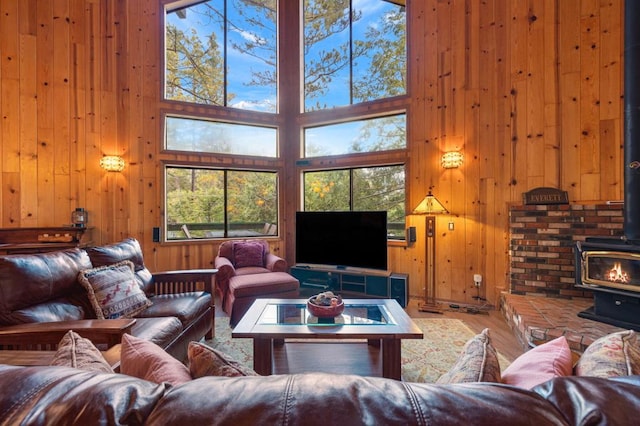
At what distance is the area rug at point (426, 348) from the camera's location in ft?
8.09

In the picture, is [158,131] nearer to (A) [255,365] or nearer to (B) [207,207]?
(B) [207,207]

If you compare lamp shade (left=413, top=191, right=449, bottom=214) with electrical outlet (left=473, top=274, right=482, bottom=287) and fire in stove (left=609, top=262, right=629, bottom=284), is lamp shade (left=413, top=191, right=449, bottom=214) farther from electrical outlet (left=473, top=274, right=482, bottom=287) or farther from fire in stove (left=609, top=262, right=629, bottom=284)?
fire in stove (left=609, top=262, right=629, bottom=284)

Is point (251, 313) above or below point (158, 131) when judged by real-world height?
below

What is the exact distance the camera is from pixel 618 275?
2.72m

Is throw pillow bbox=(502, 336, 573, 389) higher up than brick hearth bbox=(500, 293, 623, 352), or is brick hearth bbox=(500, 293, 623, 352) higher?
throw pillow bbox=(502, 336, 573, 389)

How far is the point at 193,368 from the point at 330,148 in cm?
454

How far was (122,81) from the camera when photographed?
14.4 feet

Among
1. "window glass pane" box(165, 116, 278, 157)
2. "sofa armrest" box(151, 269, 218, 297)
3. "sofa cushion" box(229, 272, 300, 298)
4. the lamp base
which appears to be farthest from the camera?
"window glass pane" box(165, 116, 278, 157)

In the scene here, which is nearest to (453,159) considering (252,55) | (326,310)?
(326,310)

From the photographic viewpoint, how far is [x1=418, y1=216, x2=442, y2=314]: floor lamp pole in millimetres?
3973

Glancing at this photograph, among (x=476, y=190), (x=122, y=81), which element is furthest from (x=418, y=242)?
(x=122, y=81)

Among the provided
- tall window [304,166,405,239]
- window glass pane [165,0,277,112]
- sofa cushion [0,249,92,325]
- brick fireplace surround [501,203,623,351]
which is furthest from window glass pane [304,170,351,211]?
sofa cushion [0,249,92,325]

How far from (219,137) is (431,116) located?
337 cm

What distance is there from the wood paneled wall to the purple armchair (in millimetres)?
891
